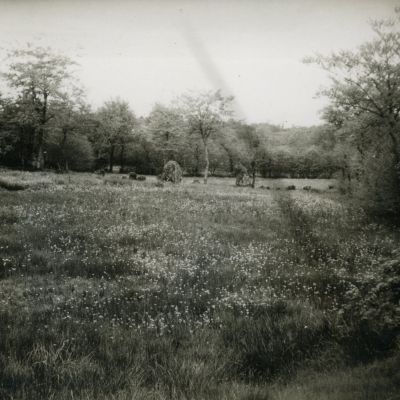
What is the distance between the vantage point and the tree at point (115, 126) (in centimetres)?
6197

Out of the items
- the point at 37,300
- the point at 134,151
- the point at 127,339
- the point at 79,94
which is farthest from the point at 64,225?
the point at 134,151

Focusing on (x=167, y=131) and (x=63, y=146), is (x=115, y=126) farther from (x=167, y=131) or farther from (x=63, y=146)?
(x=63, y=146)

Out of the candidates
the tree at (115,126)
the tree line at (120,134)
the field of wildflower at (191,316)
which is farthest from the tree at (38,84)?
the field of wildflower at (191,316)

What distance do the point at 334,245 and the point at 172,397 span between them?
8067 mm

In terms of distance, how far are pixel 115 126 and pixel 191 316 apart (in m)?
58.8

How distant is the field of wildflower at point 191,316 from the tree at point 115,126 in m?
52.5

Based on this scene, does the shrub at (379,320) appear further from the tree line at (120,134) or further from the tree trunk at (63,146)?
the tree trunk at (63,146)

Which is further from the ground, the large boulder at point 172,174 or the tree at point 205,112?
the tree at point 205,112

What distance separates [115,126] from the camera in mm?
61562

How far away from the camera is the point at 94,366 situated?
408cm

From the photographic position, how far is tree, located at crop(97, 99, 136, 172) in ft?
203

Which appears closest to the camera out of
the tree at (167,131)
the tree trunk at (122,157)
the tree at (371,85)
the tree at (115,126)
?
the tree at (371,85)

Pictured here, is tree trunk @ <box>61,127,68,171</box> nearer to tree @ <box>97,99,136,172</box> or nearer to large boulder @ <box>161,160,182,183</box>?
tree @ <box>97,99,136,172</box>

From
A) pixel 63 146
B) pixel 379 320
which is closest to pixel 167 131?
pixel 63 146
